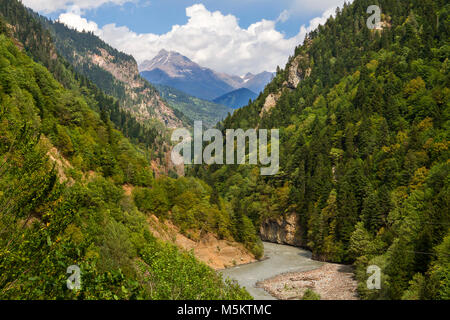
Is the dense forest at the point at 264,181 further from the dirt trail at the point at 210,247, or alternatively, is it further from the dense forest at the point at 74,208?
the dirt trail at the point at 210,247

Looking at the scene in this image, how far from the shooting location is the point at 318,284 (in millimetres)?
67688

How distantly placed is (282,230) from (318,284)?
52.0 meters

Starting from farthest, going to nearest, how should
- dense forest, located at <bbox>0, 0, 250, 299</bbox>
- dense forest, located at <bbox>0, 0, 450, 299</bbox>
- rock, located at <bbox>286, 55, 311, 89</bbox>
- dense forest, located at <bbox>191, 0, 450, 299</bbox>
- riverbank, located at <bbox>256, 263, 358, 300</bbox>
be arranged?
rock, located at <bbox>286, 55, 311, 89</bbox> < riverbank, located at <bbox>256, 263, 358, 300</bbox> < dense forest, located at <bbox>191, 0, 450, 299</bbox> < dense forest, located at <bbox>0, 0, 450, 299</bbox> < dense forest, located at <bbox>0, 0, 250, 299</bbox>

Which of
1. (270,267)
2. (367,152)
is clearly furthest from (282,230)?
(270,267)

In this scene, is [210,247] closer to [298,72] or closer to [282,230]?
[282,230]

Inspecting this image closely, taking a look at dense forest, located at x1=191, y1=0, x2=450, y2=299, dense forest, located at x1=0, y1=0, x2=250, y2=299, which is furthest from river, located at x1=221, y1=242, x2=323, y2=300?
dense forest, located at x1=0, y1=0, x2=250, y2=299

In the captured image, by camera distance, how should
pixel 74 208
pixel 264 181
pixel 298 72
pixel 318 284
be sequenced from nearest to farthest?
pixel 74 208 → pixel 318 284 → pixel 264 181 → pixel 298 72

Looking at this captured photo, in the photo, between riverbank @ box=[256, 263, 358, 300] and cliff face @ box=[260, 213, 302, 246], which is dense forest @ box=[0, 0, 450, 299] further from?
riverbank @ box=[256, 263, 358, 300]

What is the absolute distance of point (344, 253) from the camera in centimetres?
8438

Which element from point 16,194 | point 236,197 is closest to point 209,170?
point 236,197

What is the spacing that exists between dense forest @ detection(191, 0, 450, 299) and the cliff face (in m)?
2.12

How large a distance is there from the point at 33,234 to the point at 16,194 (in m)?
2.05

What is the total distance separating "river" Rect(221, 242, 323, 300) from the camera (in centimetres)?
6954
